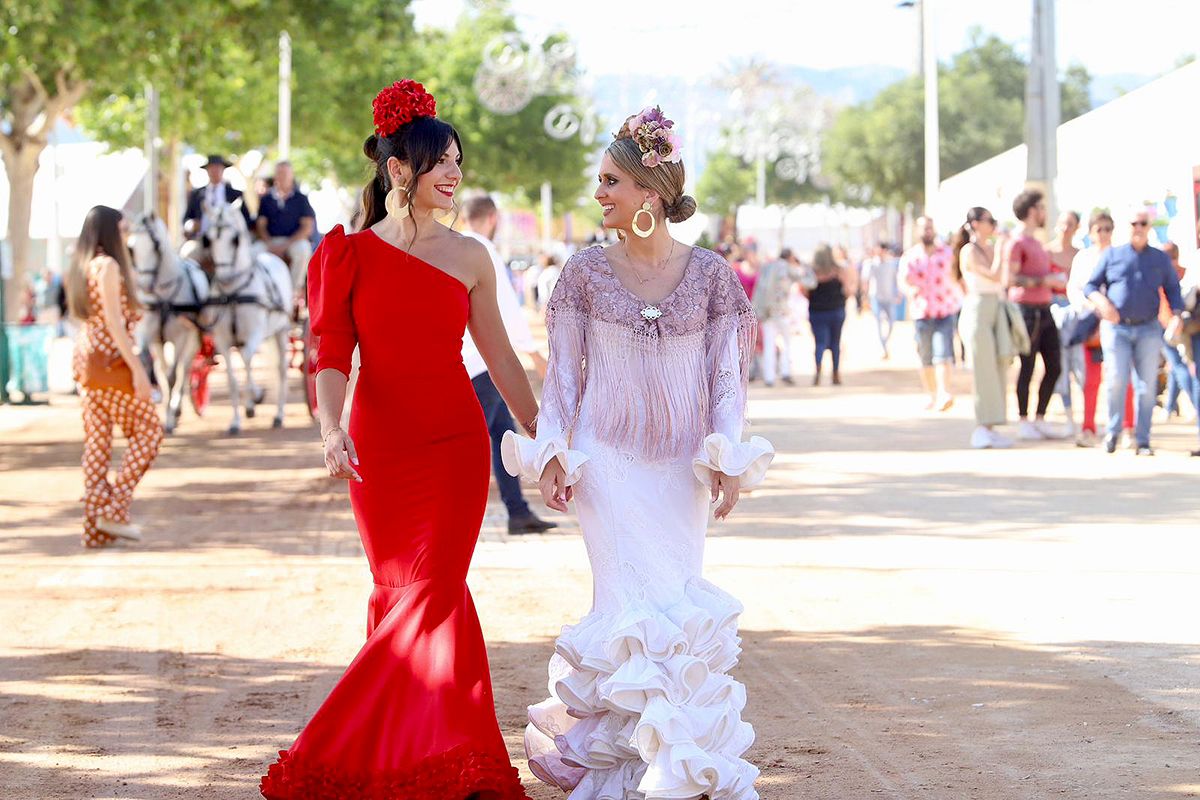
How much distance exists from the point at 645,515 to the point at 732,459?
319 mm

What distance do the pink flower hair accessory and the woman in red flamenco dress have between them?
1.89ft

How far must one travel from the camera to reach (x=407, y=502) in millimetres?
5781

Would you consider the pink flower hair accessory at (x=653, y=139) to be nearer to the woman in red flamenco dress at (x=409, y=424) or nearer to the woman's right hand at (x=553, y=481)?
the woman in red flamenco dress at (x=409, y=424)

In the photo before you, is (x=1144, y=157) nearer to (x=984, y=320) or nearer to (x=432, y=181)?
(x=984, y=320)

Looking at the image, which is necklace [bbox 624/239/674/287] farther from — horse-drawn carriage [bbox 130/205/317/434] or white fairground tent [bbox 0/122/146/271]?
white fairground tent [bbox 0/122/146/271]

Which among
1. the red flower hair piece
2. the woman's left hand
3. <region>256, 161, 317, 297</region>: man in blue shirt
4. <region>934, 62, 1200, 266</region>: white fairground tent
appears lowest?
the woman's left hand

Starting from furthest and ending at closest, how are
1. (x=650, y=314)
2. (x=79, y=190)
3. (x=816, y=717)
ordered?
(x=79, y=190), (x=816, y=717), (x=650, y=314)

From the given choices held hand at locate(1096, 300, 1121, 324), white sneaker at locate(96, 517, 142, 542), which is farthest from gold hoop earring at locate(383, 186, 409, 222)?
held hand at locate(1096, 300, 1121, 324)

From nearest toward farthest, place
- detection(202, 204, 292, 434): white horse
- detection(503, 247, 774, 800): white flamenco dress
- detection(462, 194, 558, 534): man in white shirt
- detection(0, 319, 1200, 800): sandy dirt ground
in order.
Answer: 1. detection(503, 247, 774, 800): white flamenco dress
2. detection(0, 319, 1200, 800): sandy dirt ground
3. detection(462, 194, 558, 534): man in white shirt
4. detection(202, 204, 292, 434): white horse

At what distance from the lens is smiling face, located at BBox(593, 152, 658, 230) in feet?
18.8

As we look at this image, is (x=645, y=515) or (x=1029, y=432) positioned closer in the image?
(x=645, y=515)

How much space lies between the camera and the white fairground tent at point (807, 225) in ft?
339

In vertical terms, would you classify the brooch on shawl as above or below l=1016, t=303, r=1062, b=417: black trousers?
above

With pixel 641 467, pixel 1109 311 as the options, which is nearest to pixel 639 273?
pixel 641 467
